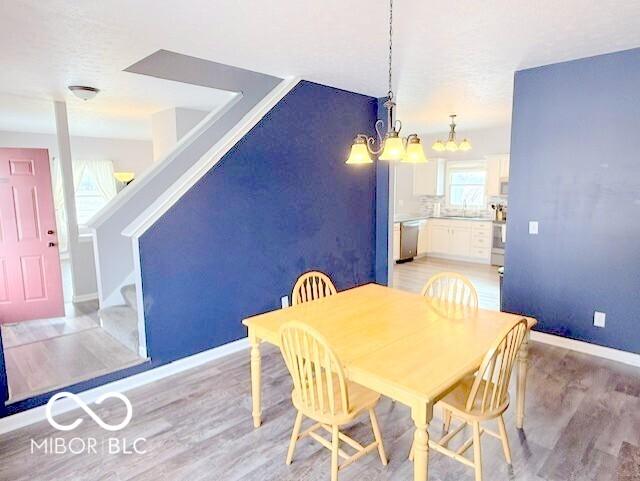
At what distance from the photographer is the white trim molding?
2992 mm

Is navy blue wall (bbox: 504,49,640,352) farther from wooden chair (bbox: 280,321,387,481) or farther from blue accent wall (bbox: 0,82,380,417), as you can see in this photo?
wooden chair (bbox: 280,321,387,481)

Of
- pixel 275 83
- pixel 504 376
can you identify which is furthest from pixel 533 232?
pixel 275 83

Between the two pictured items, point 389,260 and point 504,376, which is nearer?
point 504,376

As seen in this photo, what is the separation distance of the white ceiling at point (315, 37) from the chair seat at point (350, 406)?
6.97 ft

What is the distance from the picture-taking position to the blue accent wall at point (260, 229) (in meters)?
3.15

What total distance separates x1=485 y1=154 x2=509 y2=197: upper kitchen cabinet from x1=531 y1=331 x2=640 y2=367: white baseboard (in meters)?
3.99

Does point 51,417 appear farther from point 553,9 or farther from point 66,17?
point 553,9

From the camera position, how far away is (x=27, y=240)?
14.2 feet

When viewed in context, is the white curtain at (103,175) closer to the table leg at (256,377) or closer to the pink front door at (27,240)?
the pink front door at (27,240)

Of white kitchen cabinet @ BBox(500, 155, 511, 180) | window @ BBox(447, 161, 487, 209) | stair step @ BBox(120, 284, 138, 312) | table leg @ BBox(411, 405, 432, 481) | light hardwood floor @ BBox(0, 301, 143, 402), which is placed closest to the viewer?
table leg @ BBox(411, 405, 432, 481)

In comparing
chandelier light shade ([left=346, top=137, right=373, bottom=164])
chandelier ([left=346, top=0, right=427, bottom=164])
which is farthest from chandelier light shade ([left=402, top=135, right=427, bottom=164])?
chandelier light shade ([left=346, top=137, right=373, bottom=164])

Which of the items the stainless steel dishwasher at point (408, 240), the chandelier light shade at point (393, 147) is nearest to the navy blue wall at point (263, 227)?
the chandelier light shade at point (393, 147)

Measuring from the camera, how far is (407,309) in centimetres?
250

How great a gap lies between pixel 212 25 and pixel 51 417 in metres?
2.75
